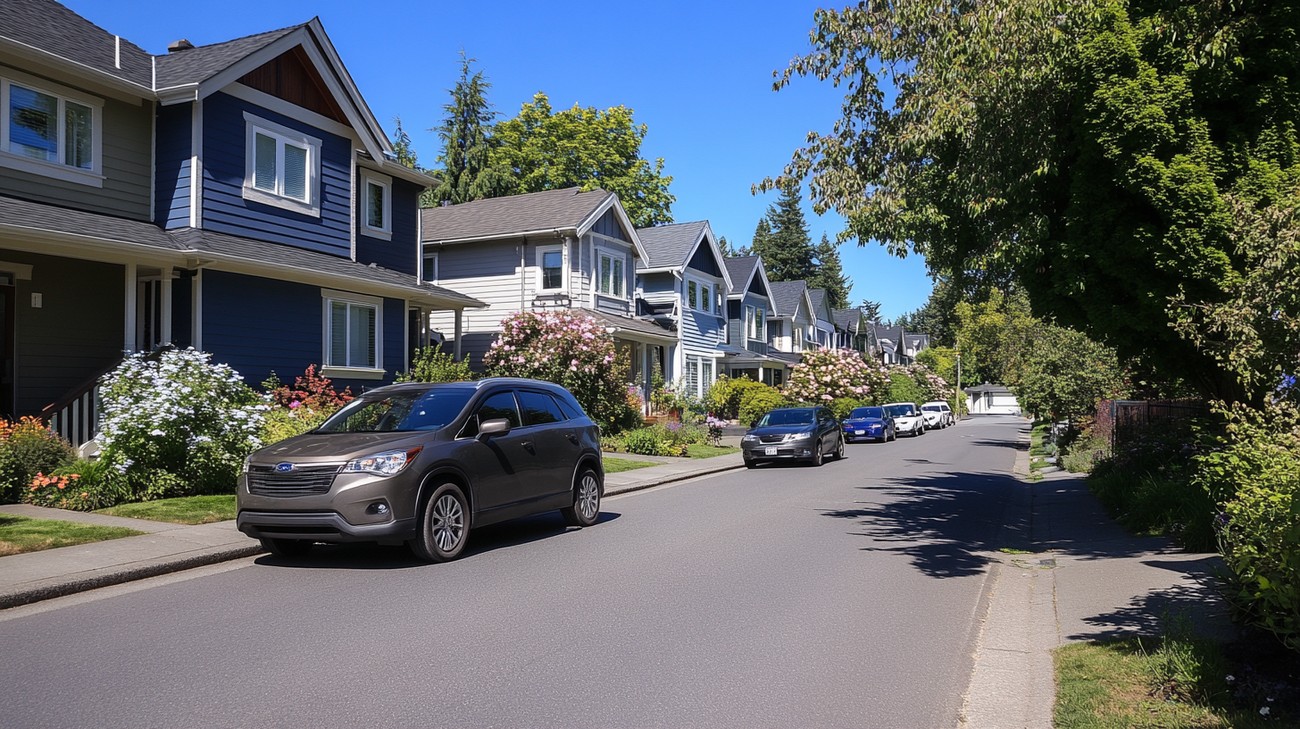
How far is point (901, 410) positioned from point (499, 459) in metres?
36.3

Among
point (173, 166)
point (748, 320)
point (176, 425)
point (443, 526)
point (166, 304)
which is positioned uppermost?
point (173, 166)

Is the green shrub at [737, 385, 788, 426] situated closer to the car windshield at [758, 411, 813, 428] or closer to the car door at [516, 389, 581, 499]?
the car windshield at [758, 411, 813, 428]

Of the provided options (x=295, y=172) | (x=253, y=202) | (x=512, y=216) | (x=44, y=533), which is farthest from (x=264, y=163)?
(x=512, y=216)

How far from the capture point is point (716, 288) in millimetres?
40469

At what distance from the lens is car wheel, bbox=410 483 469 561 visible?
358 inches

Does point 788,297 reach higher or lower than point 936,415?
higher

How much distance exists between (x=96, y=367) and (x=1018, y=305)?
67.5 metres

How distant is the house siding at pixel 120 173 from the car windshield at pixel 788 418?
49.2ft

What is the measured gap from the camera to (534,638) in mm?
6465

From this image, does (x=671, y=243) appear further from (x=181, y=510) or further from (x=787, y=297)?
(x=181, y=510)

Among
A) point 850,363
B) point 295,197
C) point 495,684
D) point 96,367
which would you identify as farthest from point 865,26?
point 850,363

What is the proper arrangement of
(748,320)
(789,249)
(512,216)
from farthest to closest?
(789,249), (748,320), (512,216)

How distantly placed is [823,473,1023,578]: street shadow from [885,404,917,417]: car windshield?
2367cm

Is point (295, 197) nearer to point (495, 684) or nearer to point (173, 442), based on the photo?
point (173, 442)
